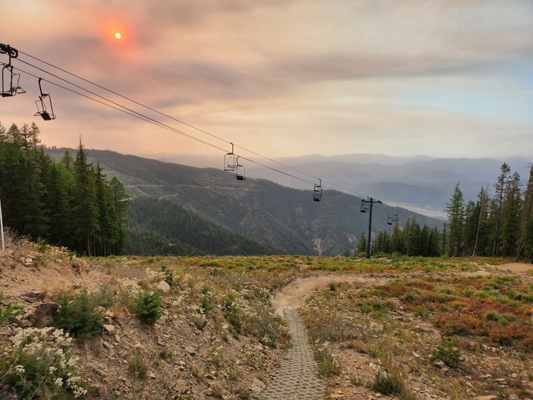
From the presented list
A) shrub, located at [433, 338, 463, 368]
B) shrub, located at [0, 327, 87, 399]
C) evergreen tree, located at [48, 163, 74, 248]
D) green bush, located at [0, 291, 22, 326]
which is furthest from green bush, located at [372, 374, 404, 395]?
evergreen tree, located at [48, 163, 74, 248]

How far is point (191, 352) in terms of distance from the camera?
375 inches

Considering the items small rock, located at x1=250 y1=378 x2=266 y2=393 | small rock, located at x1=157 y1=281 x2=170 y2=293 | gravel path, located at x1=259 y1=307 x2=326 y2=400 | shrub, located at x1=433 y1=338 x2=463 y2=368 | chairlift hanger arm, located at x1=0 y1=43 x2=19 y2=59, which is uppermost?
chairlift hanger arm, located at x1=0 y1=43 x2=19 y2=59

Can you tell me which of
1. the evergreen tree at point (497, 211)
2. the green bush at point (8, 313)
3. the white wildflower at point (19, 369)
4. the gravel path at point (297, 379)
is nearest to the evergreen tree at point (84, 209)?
the gravel path at point (297, 379)

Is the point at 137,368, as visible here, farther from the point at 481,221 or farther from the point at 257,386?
the point at 481,221

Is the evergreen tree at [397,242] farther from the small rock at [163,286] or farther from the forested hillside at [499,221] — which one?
the small rock at [163,286]

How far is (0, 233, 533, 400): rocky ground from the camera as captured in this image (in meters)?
7.11

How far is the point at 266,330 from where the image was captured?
14.5 metres

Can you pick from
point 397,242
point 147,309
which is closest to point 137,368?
point 147,309

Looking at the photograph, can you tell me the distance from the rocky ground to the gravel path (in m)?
0.18

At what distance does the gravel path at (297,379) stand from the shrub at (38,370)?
17.2 feet

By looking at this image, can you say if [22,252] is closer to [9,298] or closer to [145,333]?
[9,298]

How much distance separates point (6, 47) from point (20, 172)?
40.0 metres

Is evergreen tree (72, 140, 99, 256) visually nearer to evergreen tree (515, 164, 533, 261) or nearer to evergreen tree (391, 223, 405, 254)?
evergreen tree (515, 164, 533, 261)

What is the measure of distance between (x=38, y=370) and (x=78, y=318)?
6.21 ft
